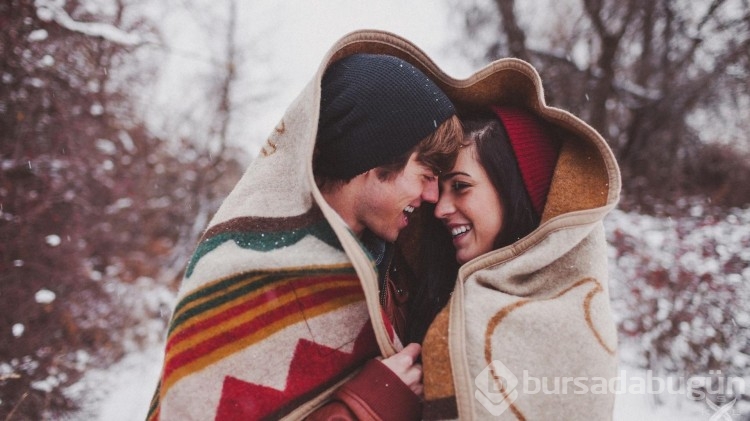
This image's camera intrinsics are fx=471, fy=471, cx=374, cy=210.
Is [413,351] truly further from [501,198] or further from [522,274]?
[501,198]

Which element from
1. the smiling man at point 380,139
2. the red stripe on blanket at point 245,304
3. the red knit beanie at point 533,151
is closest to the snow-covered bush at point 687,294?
the red knit beanie at point 533,151

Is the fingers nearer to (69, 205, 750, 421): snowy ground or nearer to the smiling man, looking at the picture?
the smiling man

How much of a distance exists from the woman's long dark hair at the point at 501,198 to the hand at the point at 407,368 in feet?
1.35

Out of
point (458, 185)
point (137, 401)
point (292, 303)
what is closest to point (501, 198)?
point (458, 185)

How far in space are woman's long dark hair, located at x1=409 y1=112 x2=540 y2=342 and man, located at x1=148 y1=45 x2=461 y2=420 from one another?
0.38m

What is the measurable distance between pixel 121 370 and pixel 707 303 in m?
5.97

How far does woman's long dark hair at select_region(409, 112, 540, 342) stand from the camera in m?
1.93

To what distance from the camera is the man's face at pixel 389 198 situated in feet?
6.00

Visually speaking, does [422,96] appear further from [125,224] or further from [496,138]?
[125,224]

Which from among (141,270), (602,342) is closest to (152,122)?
(141,270)

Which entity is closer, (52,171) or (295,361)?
(295,361)

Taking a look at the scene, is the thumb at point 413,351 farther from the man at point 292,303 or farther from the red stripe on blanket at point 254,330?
the red stripe on blanket at point 254,330

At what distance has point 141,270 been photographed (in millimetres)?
6363

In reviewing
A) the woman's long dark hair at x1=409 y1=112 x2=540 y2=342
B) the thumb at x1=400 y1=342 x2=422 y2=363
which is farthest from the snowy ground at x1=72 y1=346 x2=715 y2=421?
the thumb at x1=400 y1=342 x2=422 y2=363
